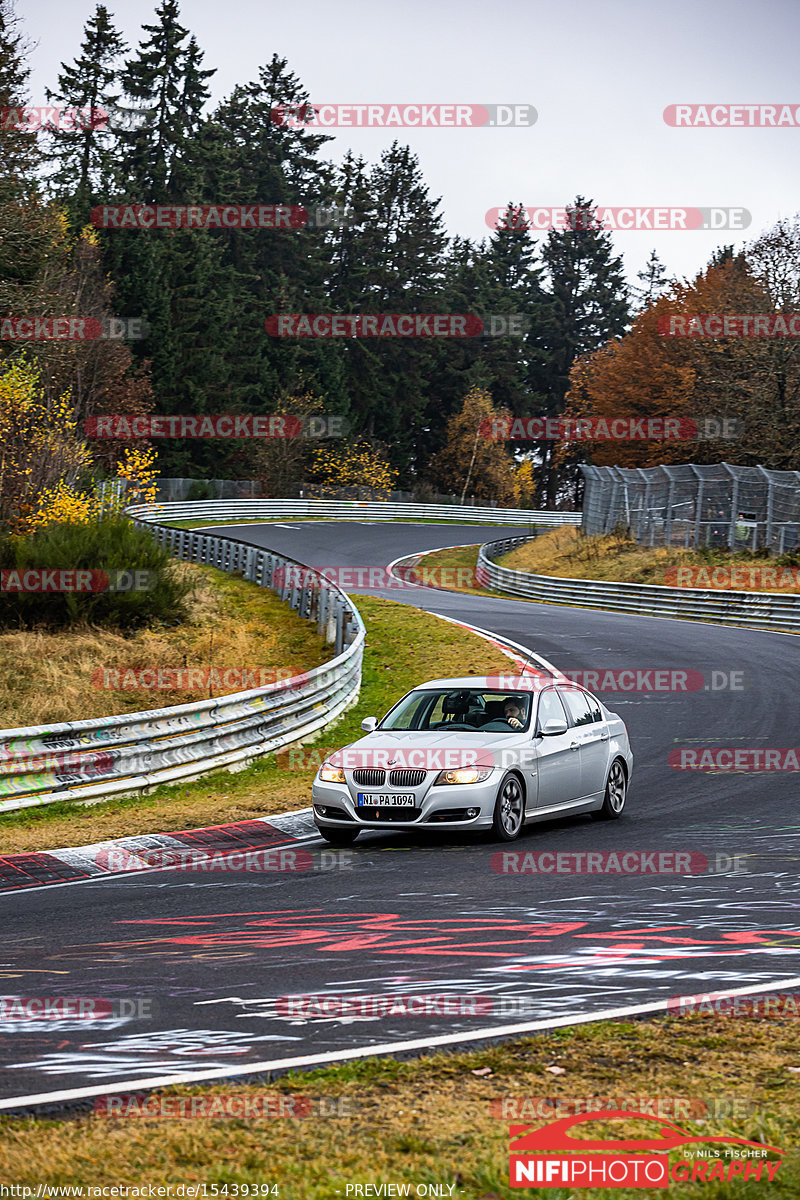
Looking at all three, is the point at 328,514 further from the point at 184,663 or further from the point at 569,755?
the point at 569,755

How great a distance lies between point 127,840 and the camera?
38.4ft

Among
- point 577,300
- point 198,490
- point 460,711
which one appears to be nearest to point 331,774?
point 460,711

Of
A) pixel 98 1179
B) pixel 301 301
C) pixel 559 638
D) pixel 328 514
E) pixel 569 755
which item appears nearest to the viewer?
pixel 98 1179

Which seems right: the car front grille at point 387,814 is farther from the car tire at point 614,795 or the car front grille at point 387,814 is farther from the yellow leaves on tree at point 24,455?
the yellow leaves on tree at point 24,455

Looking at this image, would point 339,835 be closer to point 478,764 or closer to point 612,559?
point 478,764

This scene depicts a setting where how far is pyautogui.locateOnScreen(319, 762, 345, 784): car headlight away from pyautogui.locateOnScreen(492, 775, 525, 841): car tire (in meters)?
1.42

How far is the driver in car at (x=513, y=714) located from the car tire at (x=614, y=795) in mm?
1330

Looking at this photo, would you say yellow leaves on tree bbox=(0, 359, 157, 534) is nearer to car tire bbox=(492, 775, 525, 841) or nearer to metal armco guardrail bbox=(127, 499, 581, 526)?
car tire bbox=(492, 775, 525, 841)

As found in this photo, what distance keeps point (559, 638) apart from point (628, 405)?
4526 centimetres

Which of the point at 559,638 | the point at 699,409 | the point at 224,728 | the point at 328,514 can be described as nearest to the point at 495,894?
the point at 224,728

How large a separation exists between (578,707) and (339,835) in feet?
9.85

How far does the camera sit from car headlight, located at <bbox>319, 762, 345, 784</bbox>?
11.8 metres

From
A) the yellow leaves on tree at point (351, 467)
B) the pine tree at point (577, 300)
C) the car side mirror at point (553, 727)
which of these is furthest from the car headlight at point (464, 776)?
the pine tree at point (577, 300)

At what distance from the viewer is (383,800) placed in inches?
453
